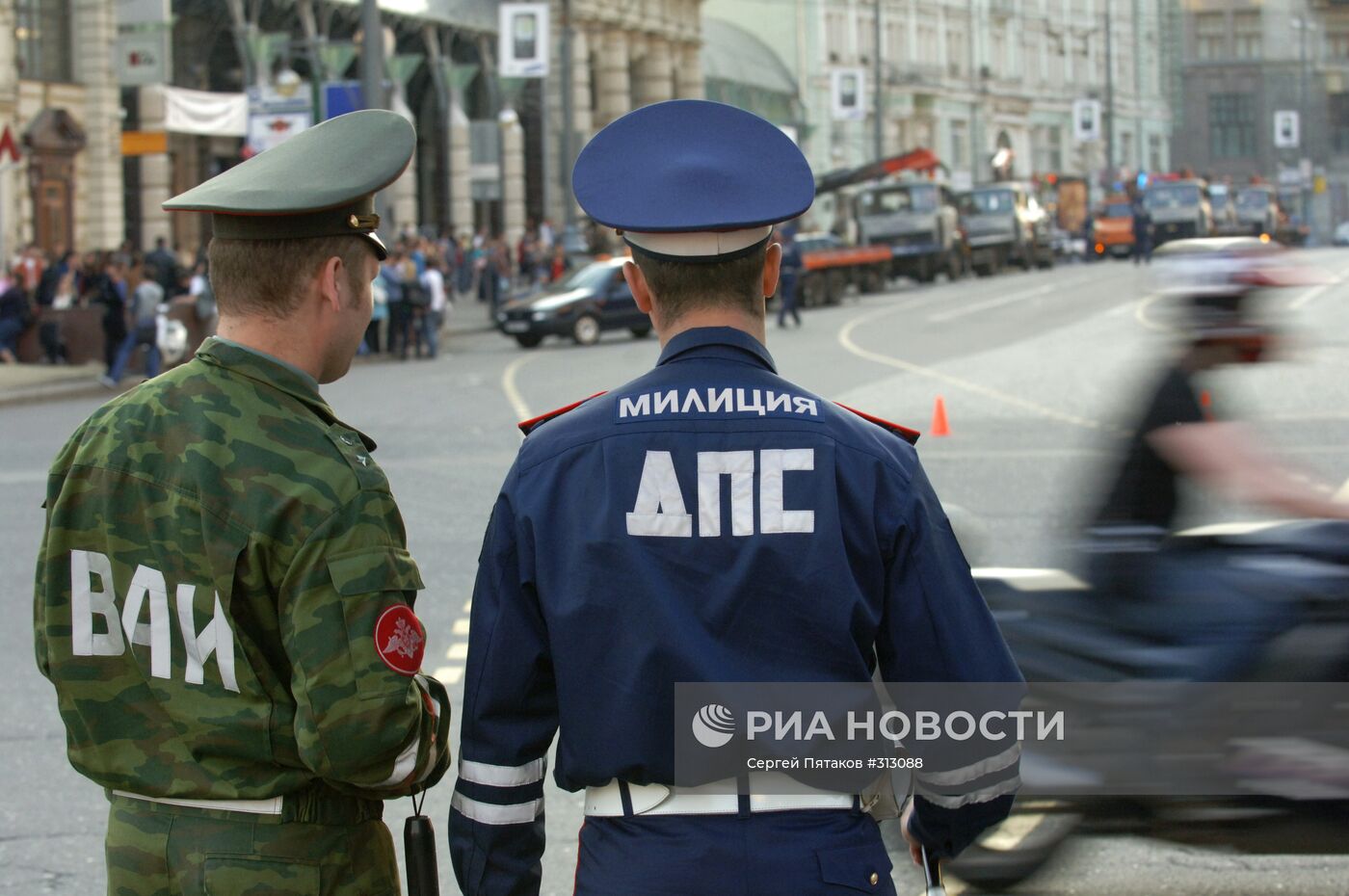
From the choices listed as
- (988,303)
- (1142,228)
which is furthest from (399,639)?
(1142,228)

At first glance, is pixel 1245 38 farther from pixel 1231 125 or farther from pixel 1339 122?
pixel 1231 125

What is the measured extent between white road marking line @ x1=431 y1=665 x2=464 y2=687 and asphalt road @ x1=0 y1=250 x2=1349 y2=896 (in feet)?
0.05

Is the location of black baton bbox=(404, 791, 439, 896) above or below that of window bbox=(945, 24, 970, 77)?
Result: below

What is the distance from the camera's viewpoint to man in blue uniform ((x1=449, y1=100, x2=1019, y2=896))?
2.45m

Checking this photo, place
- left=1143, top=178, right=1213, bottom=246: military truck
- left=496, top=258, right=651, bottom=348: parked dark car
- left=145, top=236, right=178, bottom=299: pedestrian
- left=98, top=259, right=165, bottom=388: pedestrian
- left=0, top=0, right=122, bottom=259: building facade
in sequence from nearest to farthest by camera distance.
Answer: left=98, top=259, right=165, bottom=388: pedestrian < left=145, top=236, right=178, bottom=299: pedestrian < left=496, top=258, right=651, bottom=348: parked dark car < left=0, top=0, right=122, bottom=259: building facade < left=1143, top=178, right=1213, bottom=246: military truck

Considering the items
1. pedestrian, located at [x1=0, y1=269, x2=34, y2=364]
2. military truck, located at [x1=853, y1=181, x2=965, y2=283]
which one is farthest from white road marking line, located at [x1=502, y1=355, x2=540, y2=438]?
military truck, located at [x1=853, y1=181, x2=965, y2=283]

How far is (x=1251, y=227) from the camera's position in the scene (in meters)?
61.7

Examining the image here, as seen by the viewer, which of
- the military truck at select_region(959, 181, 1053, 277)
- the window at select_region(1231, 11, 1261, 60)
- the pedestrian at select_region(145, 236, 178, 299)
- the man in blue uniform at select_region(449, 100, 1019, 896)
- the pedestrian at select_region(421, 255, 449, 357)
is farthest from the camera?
the window at select_region(1231, 11, 1261, 60)

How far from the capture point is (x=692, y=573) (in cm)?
245

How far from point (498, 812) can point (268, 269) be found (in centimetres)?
82

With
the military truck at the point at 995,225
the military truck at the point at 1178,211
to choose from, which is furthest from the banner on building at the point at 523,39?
the military truck at the point at 1178,211

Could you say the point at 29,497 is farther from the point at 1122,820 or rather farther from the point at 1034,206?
the point at 1034,206

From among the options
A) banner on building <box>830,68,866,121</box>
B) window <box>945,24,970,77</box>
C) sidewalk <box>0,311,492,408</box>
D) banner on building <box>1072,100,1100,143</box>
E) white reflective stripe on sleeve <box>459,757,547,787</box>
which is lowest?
white reflective stripe on sleeve <box>459,757,547,787</box>

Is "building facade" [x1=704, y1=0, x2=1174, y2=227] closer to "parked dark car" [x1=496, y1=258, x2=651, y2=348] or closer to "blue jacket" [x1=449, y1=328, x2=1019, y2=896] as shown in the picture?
"parked dark car" [x1=496, y1=258, x2=651, y2=348]
